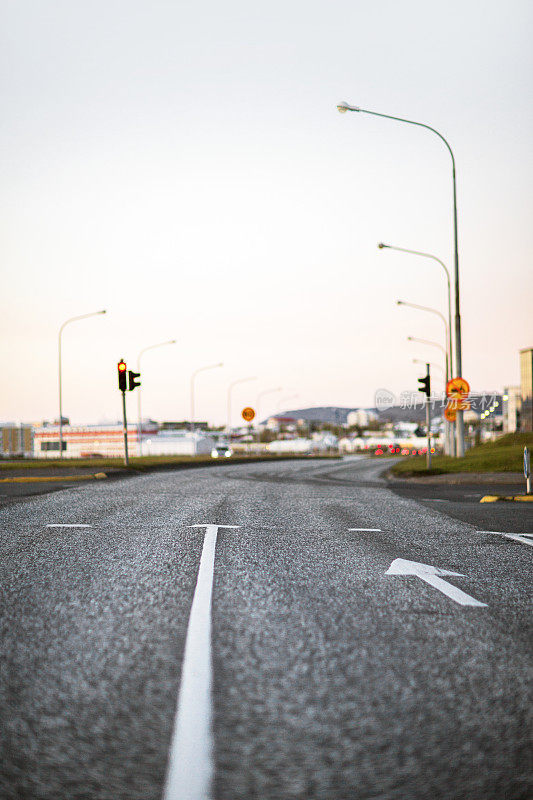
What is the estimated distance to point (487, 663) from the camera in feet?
11.6

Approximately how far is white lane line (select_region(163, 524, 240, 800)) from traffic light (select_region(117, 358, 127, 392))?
2343cm

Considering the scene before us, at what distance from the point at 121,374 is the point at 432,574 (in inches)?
885

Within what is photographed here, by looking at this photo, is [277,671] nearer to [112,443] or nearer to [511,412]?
[112,443]

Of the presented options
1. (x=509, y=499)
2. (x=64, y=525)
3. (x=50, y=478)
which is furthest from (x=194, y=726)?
(x=50, y=478)

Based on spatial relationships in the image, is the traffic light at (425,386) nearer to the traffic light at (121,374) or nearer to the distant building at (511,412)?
the traffic light at (121,374)

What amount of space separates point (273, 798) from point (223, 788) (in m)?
0.18

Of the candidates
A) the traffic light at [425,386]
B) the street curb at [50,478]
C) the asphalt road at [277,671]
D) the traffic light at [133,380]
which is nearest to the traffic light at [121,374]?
the traffic light at [133,380]

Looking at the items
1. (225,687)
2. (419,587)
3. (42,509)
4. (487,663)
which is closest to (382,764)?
(225,687)

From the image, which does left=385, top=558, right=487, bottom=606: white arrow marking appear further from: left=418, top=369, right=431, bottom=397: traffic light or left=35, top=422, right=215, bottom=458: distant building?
left=35, top=422, right=215, bottom=458: distant building

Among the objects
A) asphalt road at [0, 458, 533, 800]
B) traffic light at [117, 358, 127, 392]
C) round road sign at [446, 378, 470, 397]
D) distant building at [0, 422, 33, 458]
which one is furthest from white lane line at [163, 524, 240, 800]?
distant building at [0, 422, 33, 458]

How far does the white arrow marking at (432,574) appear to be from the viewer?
5118mm

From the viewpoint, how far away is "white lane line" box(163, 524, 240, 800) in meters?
2.23

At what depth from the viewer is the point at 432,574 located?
6164mm

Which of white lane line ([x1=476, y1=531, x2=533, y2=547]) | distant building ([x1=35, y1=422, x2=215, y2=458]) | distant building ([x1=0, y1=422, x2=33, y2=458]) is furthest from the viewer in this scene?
distant building ([x1=0, y1=422, x2=33, y2=458])
